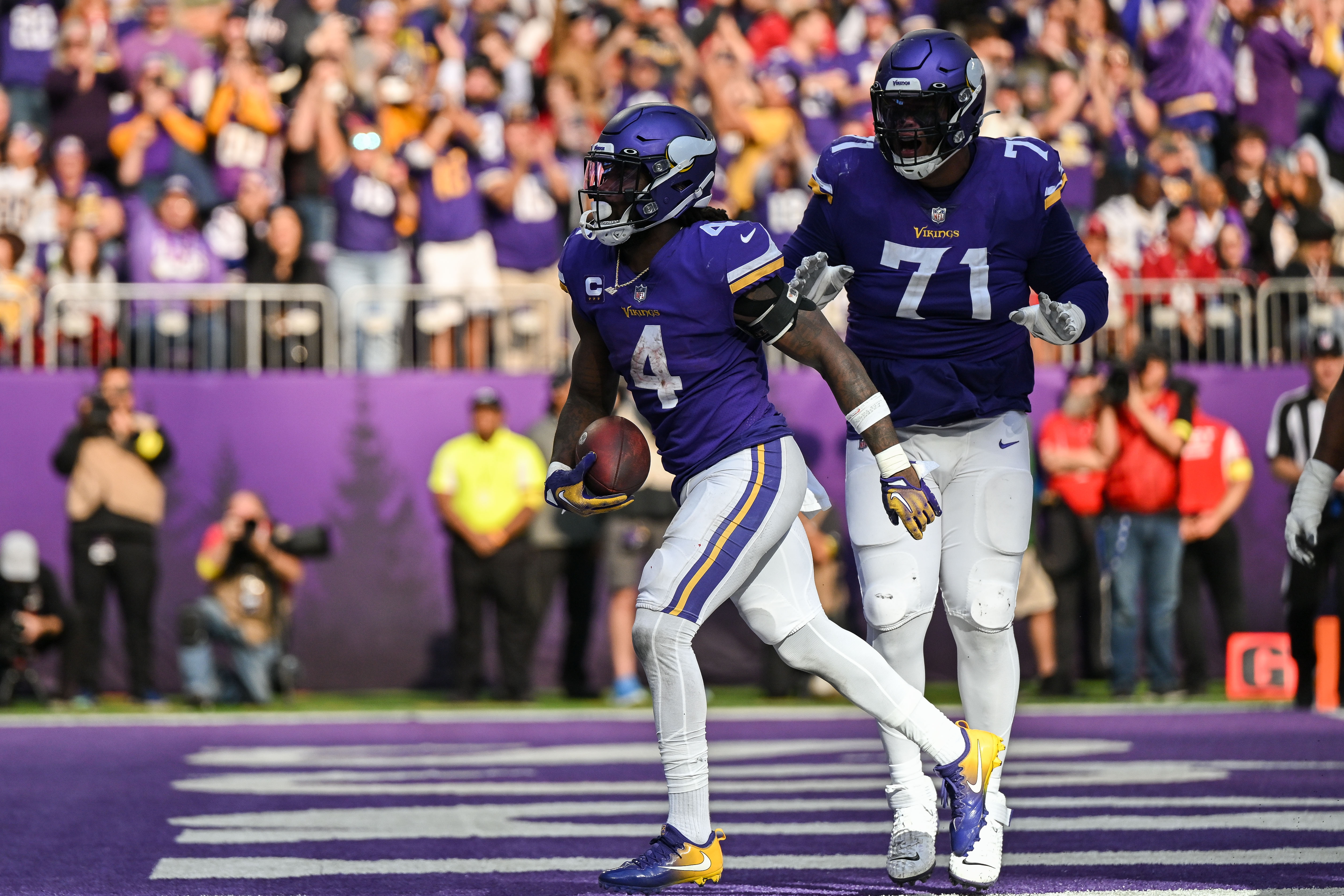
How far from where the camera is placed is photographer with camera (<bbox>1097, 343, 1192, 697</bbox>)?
1133 cm

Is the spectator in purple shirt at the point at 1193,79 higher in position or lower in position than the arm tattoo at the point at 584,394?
higher

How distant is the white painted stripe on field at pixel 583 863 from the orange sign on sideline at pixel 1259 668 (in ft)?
18.3

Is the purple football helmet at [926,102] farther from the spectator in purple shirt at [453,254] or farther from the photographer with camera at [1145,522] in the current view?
the spectator in purple shirt at [453,254]

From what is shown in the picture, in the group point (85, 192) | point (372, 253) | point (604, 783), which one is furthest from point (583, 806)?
point (85, 192)

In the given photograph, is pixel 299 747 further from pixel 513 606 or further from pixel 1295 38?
pixel 1295 38

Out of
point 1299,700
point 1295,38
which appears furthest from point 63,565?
point 1295,38

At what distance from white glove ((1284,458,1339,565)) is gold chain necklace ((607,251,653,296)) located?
77.6 inches

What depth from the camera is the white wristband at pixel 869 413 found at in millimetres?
4852

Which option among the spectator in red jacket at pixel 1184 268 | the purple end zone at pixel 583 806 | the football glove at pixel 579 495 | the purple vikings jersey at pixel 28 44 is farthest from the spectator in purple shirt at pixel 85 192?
the football glove at pixel 579 495

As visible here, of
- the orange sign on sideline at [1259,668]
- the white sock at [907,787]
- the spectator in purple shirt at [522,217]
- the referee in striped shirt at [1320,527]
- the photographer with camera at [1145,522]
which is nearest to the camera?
the white sock at [907,787]

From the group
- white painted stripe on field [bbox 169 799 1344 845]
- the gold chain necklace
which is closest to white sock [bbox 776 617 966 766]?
the gold chain necklace

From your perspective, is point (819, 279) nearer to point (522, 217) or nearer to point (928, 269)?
point (928, 269)

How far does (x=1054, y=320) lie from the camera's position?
5.09 metres

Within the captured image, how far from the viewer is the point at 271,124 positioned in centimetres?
1343
